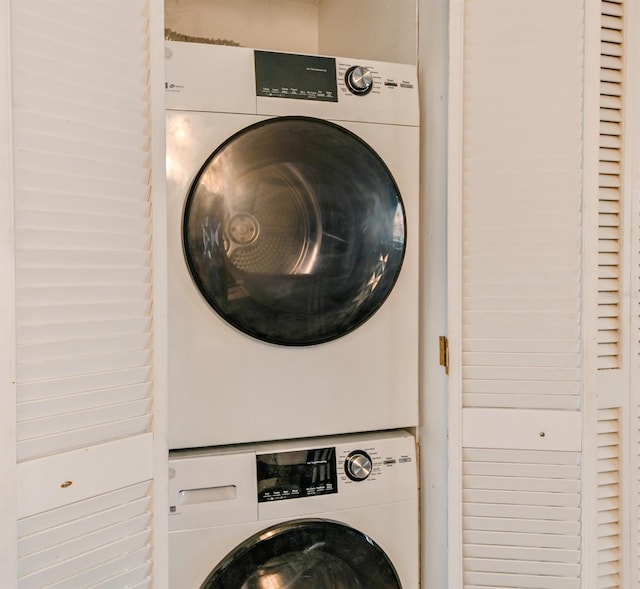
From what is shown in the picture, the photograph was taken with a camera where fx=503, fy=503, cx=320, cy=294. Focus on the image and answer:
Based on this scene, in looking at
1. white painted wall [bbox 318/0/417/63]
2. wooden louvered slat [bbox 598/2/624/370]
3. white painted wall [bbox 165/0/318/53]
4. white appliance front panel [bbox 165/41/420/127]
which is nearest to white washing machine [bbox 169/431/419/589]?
wooden louvered slat [bbox 598/2/624/370]

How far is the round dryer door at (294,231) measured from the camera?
1148 mm

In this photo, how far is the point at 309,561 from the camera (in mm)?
1225

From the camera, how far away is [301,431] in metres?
1.24

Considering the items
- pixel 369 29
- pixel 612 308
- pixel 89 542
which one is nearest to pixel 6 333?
pixel 89 542

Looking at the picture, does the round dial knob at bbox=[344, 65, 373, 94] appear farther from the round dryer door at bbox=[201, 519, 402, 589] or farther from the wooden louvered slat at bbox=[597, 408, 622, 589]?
the round dryer door at bbox=[201, 519, 402, 589]

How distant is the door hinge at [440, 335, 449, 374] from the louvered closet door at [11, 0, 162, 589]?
642 mm

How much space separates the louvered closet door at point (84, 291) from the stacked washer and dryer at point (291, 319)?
0.21 m

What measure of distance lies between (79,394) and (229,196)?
0.53 m

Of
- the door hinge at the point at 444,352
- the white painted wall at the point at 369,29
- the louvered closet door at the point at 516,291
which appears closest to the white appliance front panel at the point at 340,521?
the louvered closet door at the point at 516,291

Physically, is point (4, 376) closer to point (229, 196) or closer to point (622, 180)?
point (229, 196)

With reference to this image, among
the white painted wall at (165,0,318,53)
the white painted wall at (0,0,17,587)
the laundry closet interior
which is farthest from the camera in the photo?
the white painted wall at (165,0,318,53)

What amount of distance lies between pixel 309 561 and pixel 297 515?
4.7 inches

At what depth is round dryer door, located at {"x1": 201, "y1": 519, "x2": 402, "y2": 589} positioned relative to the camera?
117cm

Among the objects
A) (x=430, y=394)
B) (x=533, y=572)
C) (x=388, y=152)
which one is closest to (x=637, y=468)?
(x=533, y=572)
